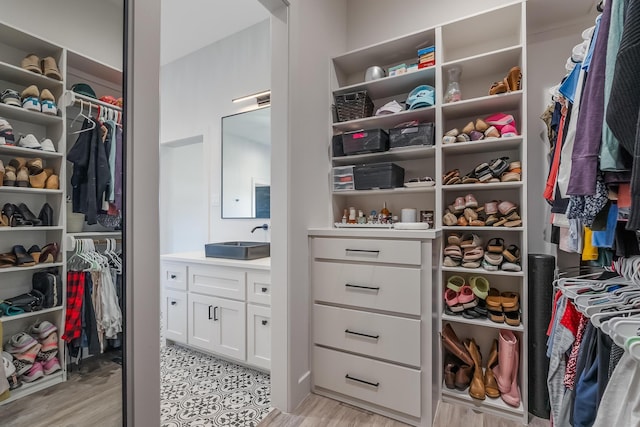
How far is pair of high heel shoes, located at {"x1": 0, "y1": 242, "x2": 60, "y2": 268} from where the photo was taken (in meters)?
0.78

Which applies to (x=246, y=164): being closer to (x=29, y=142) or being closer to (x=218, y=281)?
(x=218, y=281)

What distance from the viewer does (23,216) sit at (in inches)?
32.0

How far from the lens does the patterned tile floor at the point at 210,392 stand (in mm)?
1660

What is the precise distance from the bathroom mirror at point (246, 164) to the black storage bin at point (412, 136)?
120cm

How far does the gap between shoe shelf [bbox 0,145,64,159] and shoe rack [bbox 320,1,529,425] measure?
133cm

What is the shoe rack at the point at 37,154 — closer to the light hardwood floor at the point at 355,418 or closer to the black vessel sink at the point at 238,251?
the light hardwood floor at the point at 355,418

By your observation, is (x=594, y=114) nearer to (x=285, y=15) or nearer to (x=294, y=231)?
(x=294, y=231)

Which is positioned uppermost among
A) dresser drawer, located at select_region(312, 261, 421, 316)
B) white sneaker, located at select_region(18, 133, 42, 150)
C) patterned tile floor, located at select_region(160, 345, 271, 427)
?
white sneaker, located at select_region(18, 133, 42, 150)

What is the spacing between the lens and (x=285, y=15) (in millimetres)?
1734

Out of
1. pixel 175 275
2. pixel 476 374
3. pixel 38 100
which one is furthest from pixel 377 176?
pixel 175 275

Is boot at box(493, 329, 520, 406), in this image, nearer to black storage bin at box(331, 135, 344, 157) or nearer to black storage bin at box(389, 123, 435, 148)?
black storage bin at box(389, 123, 435, 148)

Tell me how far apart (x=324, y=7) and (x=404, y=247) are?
178 centimetres

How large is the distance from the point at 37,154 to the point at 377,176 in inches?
67.1

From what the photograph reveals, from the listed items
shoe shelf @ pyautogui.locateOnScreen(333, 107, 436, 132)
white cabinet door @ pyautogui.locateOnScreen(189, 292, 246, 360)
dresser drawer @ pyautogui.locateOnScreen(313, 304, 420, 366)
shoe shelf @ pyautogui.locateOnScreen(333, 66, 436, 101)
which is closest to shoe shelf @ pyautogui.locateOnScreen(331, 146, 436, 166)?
shoe shelf @ pyautogui.locateOnScreen(333, 107, 436, 132)
